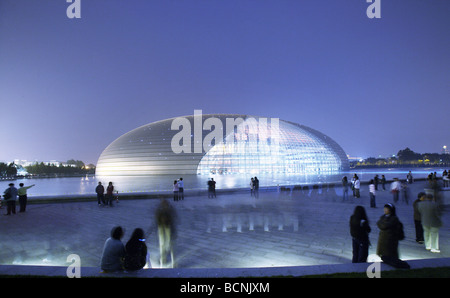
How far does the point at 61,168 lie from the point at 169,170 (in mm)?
52695

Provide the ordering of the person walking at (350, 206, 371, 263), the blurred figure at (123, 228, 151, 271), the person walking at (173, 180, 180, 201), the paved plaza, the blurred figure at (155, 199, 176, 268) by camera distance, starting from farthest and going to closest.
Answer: the person walking at (173, 180, 180, 201) → the paved plaza → the blurred figure at (155, 199, 176, 268) → the person walking at (350, 206, 371, 263) → the blurred figure at (123, 228, 151, 271)

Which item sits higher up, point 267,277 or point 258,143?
point 258,143

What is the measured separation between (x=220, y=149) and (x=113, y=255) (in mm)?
50263

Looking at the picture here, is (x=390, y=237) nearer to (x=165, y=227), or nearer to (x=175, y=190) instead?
(x=165, y=227)

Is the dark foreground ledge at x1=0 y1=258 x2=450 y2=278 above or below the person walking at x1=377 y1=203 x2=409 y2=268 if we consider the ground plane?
below

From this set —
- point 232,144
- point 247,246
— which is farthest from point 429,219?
point 232,144

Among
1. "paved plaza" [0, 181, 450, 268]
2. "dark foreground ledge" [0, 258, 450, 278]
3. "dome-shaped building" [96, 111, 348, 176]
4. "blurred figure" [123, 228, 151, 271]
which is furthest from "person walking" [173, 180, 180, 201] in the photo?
"dome-shaped building" [96, 111, 348, 176]

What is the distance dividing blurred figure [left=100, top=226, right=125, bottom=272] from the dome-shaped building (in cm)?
4838

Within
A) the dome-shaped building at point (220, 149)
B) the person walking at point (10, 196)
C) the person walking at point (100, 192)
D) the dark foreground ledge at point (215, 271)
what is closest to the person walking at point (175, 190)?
the person walking at point (100, 192)

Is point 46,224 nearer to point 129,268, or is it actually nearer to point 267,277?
point 129,268

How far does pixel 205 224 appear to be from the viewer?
392 inches

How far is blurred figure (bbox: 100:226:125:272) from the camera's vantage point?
4.61m

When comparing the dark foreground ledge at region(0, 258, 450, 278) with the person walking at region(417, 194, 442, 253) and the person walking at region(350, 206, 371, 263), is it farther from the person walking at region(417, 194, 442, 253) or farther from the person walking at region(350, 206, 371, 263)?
the person walking at region(417, 194, 442, 253)
